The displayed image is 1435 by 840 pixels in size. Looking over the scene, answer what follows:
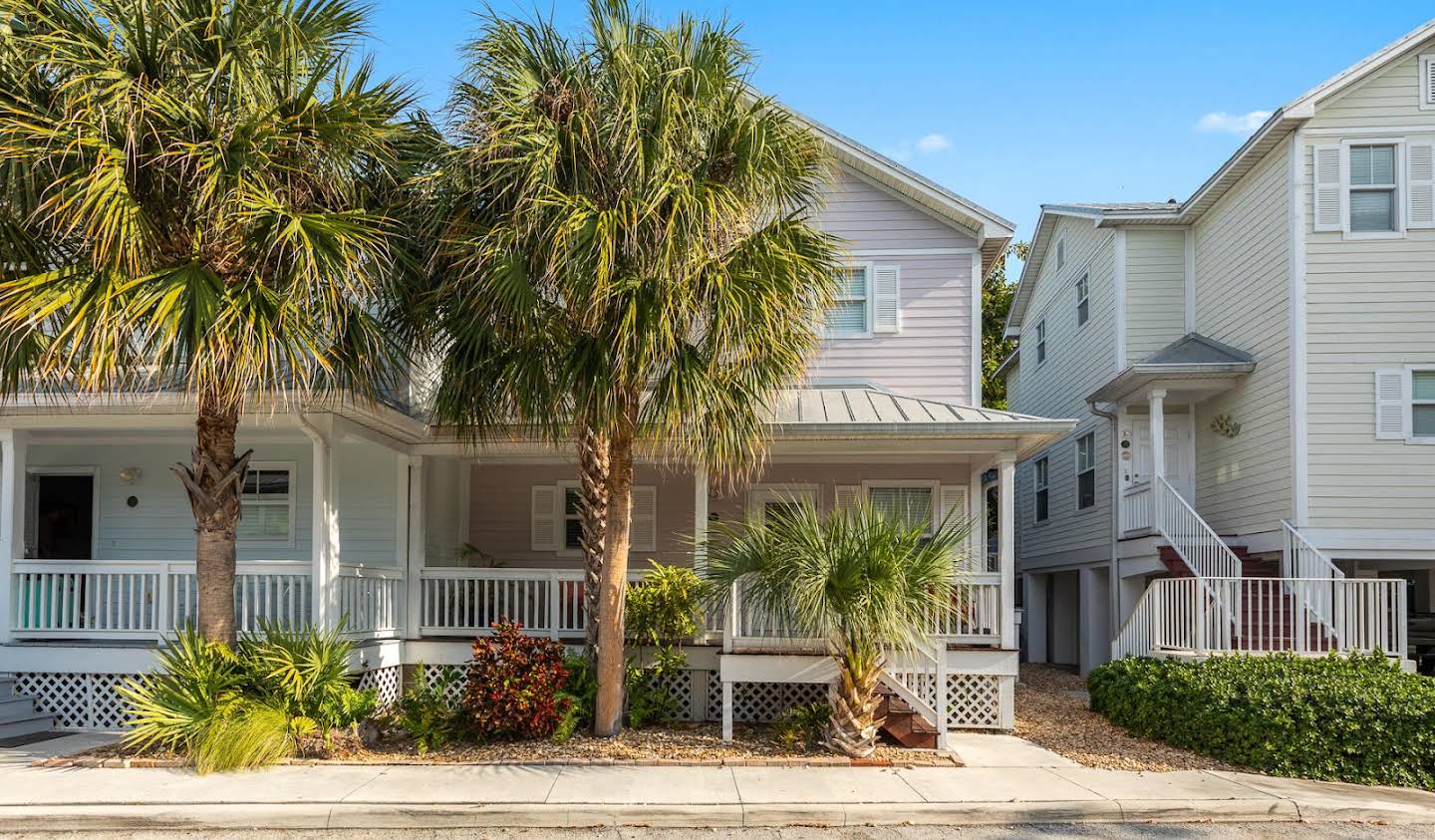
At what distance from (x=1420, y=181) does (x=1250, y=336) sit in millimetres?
2772

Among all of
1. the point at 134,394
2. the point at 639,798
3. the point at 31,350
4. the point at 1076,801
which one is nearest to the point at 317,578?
the point at 134,394

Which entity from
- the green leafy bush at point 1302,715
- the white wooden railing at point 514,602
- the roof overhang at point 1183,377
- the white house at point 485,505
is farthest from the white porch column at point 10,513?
the roof overhang at point 1183,377

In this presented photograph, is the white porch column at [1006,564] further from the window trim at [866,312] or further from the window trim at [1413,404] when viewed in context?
the window trim at [1413,404]

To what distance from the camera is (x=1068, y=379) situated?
20531 millimetres

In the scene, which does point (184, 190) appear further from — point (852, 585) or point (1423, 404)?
point (1423, 404)

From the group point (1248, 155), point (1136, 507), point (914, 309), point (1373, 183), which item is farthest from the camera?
point (1136, 507)

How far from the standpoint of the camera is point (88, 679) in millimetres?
11508

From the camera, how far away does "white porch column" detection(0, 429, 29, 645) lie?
11672 mm

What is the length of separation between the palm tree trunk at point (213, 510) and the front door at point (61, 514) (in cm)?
566

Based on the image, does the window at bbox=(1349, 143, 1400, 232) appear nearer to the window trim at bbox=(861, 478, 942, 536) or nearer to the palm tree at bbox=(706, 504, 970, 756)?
the window trim at bbox=(861, 478, 942, 536)

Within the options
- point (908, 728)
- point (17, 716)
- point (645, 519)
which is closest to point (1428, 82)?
point (908, 728)

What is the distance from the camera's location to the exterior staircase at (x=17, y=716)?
36.0ft

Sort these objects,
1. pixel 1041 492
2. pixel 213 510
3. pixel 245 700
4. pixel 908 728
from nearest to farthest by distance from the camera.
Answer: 1. pixel 245 700
2. pixel 213 510
3. pixel 908 728
4. pixel 1041 492

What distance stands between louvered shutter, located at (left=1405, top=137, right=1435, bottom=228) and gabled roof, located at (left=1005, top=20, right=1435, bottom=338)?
3.62ft
